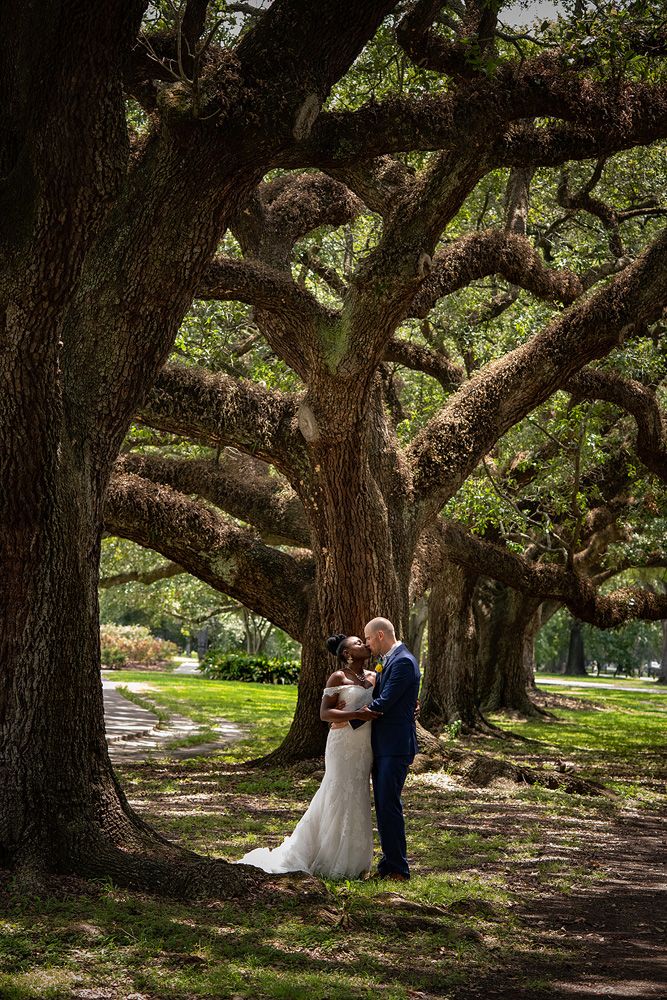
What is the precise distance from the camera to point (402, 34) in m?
9.67

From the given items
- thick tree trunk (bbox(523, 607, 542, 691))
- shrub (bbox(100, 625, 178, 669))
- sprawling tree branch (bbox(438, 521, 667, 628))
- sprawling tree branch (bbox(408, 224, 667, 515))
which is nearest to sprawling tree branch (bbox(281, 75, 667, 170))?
sprawling tree branch (bbox(408, 224, 667, 515))

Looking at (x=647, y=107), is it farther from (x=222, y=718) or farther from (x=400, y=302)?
(x=222, y=718)

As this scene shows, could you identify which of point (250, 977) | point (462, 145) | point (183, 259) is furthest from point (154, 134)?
point (250, 977)

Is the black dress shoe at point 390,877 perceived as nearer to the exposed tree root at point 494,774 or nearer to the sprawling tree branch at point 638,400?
the exposed tree root at point 494,774

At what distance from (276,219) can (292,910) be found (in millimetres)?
9009

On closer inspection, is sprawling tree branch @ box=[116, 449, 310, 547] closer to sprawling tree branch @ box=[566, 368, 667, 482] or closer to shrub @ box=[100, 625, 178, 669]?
sprawling tree branch @ box=[566, 368, 667, 482]

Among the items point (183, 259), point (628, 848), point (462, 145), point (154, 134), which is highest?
point (462, 145)

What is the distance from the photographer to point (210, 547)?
41.4ft

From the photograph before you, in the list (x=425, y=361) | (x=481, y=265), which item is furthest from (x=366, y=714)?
(x=425, y=361)

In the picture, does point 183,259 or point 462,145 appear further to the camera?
point 462,145

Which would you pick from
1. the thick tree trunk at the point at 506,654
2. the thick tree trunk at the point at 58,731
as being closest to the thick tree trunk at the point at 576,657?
the thick tree trunk at the point at 506,654

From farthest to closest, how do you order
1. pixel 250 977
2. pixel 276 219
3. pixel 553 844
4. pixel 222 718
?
pixel 222 718 < pixel 276 219 < pixel 553 844 < pixel 250 977

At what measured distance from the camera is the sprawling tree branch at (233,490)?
14109mm

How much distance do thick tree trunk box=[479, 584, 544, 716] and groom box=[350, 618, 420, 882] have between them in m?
16.6
